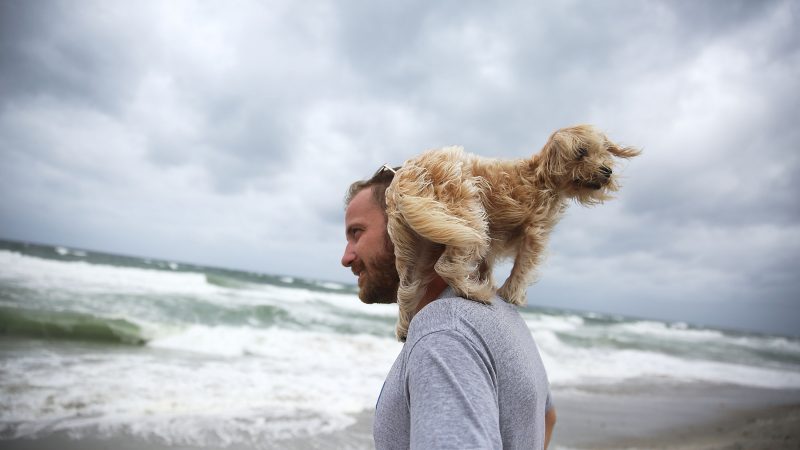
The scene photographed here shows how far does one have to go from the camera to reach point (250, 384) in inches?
311

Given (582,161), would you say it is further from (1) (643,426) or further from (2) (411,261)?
(1) (643,426)

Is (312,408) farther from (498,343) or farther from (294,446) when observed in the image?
(498,343)

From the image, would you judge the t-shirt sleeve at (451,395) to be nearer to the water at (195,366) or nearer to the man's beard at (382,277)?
the man's beard at (382,277)

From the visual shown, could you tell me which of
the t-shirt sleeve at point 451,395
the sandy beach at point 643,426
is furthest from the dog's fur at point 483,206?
the sandy beach at point 643,426

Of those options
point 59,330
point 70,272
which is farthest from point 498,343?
point 70,272

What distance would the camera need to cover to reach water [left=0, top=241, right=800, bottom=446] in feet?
18.8

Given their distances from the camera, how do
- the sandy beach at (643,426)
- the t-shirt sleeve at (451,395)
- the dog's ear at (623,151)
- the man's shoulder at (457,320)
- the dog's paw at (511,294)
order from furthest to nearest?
the sandy beach at (643,426)
the dog's paw at (511,294)
the dog's ear at (623,151)
the man's shoulder at (457,320)
the t-shirt sleeve at (451,395)

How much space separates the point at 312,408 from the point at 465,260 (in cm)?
636

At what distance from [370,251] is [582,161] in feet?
2.44

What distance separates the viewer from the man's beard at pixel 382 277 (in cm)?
159

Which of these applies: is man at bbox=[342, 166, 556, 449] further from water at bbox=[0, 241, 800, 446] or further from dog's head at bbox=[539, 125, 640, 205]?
water at bbox=[0, 241, 800, 446]

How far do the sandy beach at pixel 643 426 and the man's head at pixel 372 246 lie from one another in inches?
178

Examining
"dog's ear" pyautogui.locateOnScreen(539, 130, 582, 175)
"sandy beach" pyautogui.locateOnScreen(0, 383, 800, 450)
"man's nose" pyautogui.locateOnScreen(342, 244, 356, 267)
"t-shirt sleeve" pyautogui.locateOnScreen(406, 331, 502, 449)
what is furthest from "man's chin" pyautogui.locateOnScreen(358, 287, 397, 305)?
"sandy beach" pyautogui.locateOnScreen(0, 383, 800, 450)

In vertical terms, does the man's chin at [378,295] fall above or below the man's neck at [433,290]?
below
